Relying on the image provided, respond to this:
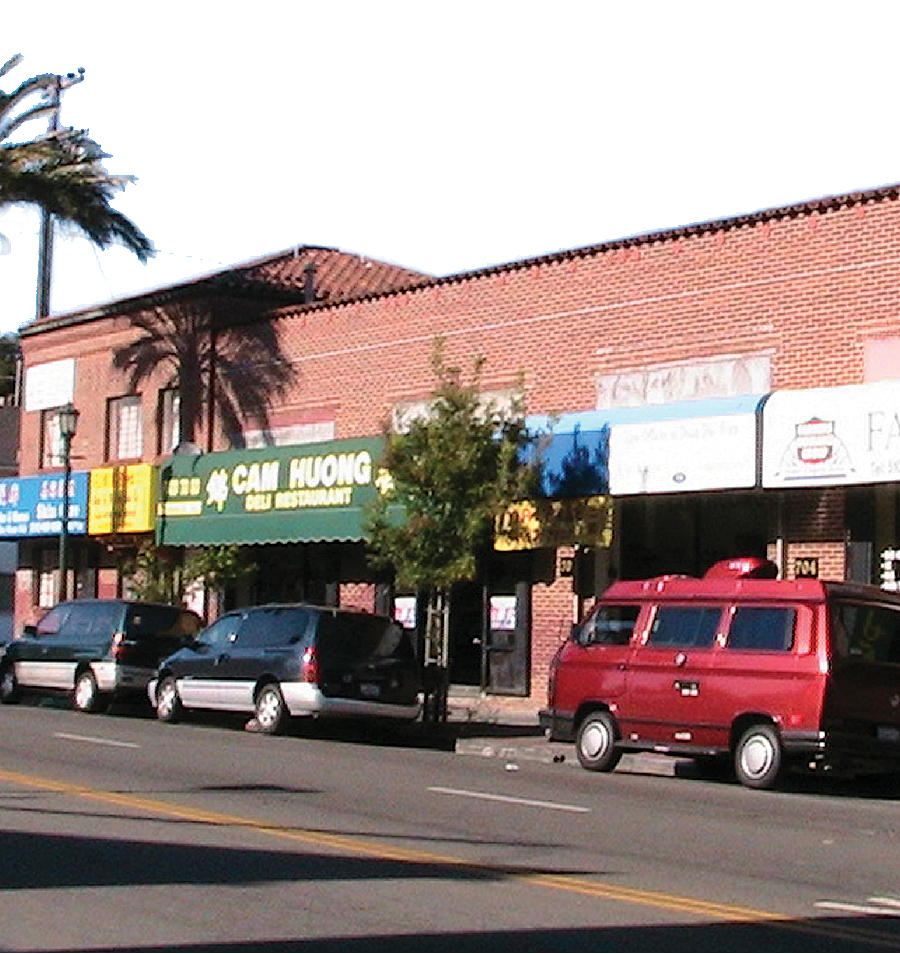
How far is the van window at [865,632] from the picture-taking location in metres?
18.7

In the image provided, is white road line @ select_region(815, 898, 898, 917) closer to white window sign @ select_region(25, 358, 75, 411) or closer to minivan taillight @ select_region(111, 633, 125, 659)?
minivan taillight @ select_region(111, 633, 125, 659)

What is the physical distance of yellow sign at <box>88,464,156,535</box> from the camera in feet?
121

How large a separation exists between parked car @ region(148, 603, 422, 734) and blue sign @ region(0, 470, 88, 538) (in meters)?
13.8

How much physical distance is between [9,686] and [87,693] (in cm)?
281

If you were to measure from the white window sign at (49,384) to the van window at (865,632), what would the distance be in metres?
25.7

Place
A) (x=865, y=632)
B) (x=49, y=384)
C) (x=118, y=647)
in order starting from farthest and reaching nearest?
(x=49, y=384), (x=118, y=647), (x=865, y=632)

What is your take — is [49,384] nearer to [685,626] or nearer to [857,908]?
[685,626]

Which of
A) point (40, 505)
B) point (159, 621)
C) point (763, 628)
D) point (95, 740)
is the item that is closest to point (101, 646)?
point (159, 621)

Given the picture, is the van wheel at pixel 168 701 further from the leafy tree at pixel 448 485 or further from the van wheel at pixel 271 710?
the leafy tree at pixel 448 485

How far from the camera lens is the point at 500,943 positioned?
29.6 feet

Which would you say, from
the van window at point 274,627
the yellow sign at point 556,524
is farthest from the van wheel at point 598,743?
the yellow sign at point 556,524

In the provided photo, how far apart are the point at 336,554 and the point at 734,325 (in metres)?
10.3

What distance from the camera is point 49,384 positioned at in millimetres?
42219

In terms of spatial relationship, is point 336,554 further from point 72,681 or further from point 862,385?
point 862,385
